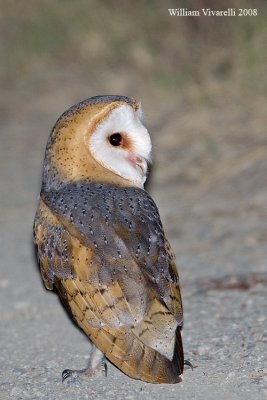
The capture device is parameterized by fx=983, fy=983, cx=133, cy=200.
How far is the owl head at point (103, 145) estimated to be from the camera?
18.5 ft

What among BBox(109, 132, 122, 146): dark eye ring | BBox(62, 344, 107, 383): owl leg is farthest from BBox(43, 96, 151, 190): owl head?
BBox(62, 344, 107, 383): owl leg

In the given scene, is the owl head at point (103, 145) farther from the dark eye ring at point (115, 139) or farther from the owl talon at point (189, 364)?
the owl talon at point (189, 364)

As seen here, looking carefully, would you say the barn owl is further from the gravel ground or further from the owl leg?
the gravel ground

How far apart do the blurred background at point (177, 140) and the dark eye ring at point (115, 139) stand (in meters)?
1.26

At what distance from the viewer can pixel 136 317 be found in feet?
15.8

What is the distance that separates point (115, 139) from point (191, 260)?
7.62ft

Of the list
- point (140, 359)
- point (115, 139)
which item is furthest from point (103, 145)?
point (140, 359)

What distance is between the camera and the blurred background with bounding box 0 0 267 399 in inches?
242

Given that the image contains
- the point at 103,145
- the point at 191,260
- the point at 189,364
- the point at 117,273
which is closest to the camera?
the point at 117,273

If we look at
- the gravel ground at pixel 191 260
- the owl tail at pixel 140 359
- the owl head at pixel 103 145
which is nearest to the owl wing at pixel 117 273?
the owl tail at pixel 140 359

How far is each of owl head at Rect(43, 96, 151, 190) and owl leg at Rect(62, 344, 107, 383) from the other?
0.98 m

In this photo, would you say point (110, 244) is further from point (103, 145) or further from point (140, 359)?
point (103, 145)

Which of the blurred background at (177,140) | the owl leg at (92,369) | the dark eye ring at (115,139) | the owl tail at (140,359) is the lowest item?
the owl tail at (140,359)

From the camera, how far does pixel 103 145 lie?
223 inches
